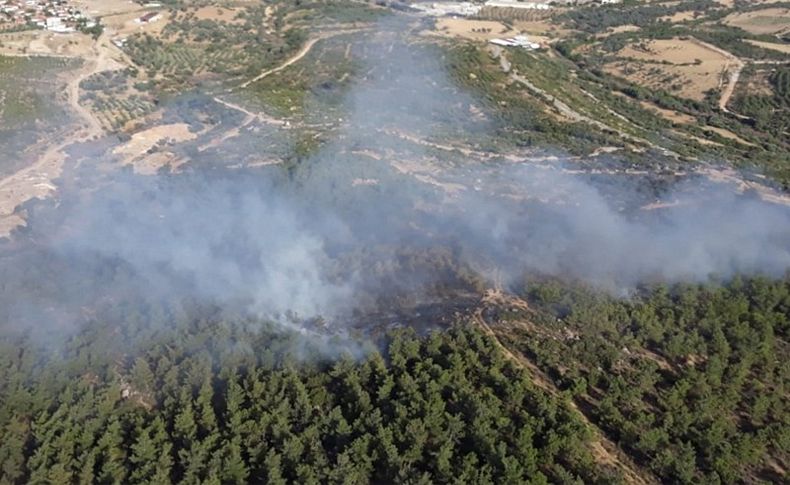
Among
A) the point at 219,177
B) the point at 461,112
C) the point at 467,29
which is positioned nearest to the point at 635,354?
the point at 219,177

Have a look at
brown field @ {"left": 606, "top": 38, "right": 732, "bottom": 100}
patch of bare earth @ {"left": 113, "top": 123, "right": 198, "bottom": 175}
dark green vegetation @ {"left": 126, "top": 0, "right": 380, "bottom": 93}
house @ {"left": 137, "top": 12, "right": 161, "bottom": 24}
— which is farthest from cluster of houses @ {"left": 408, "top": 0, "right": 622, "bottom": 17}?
patch of bare earth @ {"left": 113, "top": 123, "right": 198, "bottom": 175}

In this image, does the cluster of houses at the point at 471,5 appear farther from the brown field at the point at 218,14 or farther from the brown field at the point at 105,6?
the brown field at the point at 105,6

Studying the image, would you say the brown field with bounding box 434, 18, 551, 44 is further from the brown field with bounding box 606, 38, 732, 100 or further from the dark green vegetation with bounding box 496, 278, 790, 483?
the dark green vegetation with bounding box 496, 278, 790, 483

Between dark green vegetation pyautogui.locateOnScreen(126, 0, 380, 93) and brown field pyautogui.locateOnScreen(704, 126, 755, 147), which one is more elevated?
dark green vegetation pyautogui.locateOnScreen(126, 0, 380, 93)

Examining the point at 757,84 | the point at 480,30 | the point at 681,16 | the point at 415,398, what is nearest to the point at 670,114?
the point at 757,84

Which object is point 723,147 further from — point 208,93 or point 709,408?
point 208,93

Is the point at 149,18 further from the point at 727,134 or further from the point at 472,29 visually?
the point at 727,134
